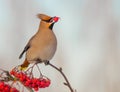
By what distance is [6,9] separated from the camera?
1.22 metres

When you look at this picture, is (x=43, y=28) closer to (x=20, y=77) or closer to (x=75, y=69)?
(x=20, y=77)

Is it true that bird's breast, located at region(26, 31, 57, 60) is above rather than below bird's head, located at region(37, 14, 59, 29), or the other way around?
below

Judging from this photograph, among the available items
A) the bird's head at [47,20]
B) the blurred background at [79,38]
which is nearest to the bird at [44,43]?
the bird's head at [47,20]

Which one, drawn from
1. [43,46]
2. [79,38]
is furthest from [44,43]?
[79,38]

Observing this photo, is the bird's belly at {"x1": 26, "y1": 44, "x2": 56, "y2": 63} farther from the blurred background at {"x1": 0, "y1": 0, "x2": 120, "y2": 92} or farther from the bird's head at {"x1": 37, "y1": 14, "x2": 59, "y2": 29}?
the blurred background at {"x1": 0, "y1": 0, "x2": 120, "y2": 92}

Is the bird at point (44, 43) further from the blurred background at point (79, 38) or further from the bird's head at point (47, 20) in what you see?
the blurred background at point (79, 38)

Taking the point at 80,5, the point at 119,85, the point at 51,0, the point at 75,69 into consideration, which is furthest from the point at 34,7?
the point at 119,85

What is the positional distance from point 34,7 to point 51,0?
82mm

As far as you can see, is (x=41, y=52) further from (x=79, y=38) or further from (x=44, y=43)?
(x=79, y=38)

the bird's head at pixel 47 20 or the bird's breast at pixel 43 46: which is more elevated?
the bird's head at pixel 47 20

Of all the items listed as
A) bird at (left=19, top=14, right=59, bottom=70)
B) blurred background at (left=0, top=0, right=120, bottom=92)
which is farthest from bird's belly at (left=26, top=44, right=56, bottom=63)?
blurred background at (left=0, top=0, right=120, bottom=92)

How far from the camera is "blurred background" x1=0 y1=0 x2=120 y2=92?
1.23 meters

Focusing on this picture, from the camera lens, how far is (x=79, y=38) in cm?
127

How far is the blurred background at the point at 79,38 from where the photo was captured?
123 cm
